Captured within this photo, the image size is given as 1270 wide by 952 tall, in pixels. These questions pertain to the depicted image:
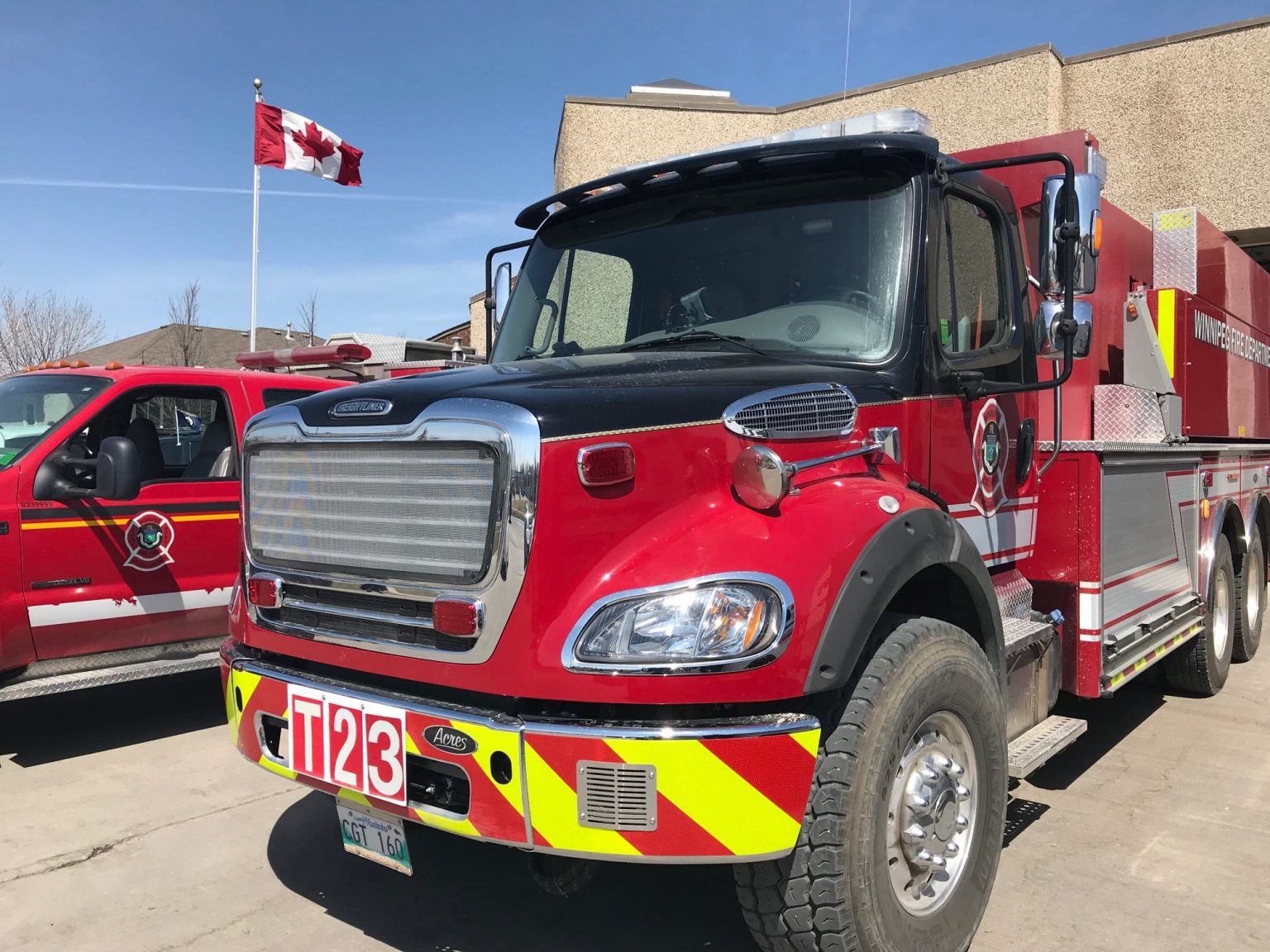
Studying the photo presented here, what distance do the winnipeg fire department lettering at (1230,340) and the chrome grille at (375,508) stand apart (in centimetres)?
511

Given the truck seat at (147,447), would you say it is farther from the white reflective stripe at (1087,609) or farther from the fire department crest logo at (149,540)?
→ the white reflective stripe at (1087,609)

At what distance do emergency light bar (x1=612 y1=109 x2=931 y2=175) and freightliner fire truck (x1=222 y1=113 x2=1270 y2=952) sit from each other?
2cm

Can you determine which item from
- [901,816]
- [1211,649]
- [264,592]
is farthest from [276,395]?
[1211,649]

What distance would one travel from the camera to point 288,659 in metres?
3.16

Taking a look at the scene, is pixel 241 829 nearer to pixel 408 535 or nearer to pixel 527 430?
pixel 408 535

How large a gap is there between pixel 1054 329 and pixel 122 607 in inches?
188

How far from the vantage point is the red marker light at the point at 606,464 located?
2.48m

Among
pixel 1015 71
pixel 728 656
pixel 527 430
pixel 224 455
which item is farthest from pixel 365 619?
pixel 1015 71

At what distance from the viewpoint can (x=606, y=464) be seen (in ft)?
8.25

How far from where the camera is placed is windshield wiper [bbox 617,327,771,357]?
3.37 meters

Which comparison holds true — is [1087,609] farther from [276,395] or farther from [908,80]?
[908,80]

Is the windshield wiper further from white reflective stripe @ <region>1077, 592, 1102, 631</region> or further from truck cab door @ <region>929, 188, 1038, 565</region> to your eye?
white reflective stripe @ <region>1077, 592, 1102, 631</region>

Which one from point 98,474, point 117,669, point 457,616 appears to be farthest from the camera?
point 117,669

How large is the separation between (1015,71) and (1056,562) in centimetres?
1630
